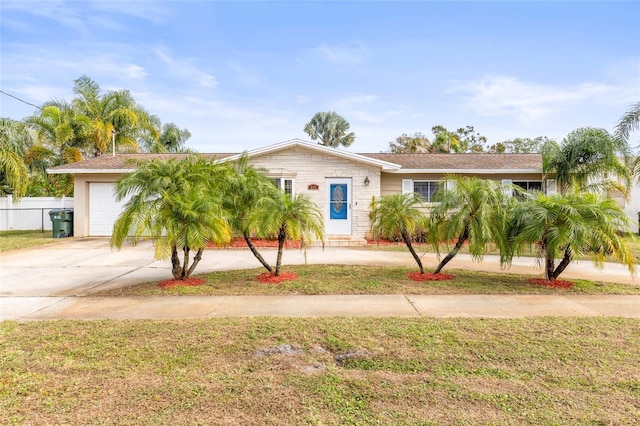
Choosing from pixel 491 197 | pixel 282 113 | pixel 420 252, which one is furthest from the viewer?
pixel 282 113

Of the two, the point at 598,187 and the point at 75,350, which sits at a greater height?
the point at 598,187

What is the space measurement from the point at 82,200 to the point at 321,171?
10.0 meters

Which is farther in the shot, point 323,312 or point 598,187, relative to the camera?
point 598,187

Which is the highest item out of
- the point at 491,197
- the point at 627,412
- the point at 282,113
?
the point at 282,113

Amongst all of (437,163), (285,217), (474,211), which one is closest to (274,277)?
(285,217)

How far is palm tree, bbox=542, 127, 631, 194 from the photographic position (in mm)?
13680

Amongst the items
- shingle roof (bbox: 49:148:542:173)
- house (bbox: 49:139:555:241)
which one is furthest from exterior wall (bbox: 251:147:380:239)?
shingle roof (bbox: 49:148:542:173)

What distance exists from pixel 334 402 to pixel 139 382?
1.74 meters

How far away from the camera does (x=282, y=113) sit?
29094 millimetres

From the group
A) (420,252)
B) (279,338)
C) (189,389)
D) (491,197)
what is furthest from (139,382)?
(420,252)

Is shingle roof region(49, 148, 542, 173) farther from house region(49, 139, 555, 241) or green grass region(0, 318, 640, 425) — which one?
green grass region(0, 318, 640, 425)

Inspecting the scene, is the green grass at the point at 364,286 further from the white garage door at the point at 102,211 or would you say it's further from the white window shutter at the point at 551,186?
the white garage door at the point at 102,211

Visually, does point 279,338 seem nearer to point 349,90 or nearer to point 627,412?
point 627,412

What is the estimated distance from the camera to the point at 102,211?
633 inches
